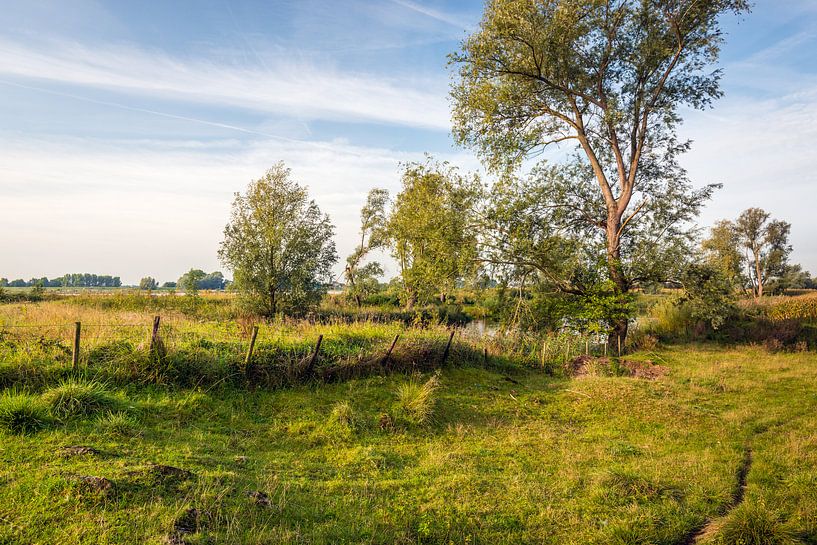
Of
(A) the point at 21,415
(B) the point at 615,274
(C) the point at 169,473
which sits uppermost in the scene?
(B) the point at 615,274

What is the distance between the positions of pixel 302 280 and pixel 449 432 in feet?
51.2

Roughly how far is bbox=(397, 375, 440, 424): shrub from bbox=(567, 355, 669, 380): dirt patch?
7.20 m

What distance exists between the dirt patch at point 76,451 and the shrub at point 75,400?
1.52m

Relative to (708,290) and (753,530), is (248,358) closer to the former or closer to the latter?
(753,530)

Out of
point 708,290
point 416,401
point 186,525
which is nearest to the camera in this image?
point 186,525

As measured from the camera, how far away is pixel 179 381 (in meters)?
10.2

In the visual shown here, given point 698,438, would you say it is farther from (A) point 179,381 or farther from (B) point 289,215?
(B) point 289,215

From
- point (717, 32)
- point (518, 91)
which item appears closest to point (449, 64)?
point (518, 91)

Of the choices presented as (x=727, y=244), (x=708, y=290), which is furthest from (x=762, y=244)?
(x=708, y=290)

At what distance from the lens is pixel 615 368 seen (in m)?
16.2

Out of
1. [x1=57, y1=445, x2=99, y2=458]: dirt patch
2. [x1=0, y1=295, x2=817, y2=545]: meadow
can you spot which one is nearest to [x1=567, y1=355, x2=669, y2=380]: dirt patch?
[x1=0, y1=295, x2=817, y2=545]: meadow

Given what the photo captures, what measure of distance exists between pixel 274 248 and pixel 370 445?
53.7 feet

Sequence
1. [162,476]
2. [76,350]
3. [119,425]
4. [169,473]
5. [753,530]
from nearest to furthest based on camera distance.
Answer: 1. [753,530]
2. [162,476]
3. [169,473]
4. [119,425]
5. [76,350]

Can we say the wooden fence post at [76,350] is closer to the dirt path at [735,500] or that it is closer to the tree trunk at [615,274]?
the dirt path at [735,500]
